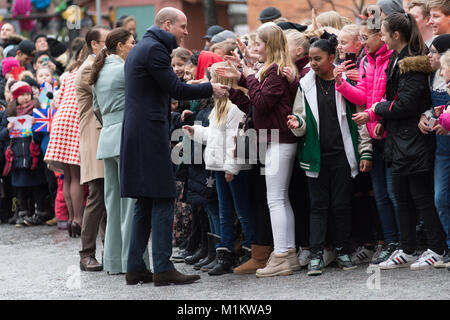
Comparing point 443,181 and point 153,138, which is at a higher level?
point 153,138

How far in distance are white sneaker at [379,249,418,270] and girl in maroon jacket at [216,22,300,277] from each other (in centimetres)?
76

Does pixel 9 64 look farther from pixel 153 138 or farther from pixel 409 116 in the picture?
pixel 409 116

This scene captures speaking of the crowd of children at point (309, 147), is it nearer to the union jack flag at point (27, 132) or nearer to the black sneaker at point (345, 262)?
the black sneaker at point (345, 262)

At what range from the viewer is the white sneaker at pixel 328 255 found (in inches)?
282

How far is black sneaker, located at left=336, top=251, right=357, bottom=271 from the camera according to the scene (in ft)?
22.9

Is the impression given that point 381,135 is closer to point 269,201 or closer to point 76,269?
point 269,201

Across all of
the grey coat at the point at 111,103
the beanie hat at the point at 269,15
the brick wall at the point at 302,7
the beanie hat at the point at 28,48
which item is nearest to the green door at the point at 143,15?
the brick wall at the point at 302,7

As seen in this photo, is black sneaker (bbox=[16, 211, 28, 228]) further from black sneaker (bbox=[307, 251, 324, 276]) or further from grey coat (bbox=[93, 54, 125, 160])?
black sneaker (bbox=[307, 251, 324, 276])

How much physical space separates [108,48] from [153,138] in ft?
4.27

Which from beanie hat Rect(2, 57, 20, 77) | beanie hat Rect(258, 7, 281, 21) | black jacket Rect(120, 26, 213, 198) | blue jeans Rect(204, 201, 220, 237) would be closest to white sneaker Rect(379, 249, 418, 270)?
blue jeans Rect(204, 201, 220, 237)

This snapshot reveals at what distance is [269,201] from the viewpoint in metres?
7.09

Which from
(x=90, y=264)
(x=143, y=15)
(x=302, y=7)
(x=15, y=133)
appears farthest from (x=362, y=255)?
(x=143, y=15)

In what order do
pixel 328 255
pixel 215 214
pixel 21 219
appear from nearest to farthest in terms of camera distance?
1. pixel 328 255
2. pixel 215 214
3. pixel 21 219

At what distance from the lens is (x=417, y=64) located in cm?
661
